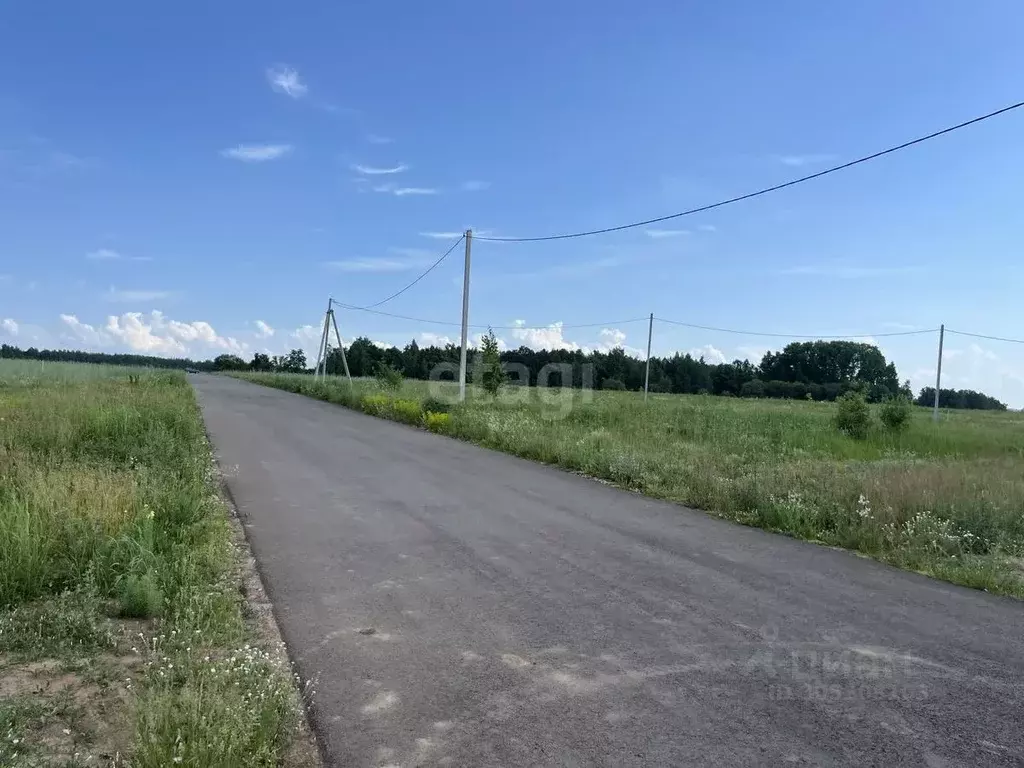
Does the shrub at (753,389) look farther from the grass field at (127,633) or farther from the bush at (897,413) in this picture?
the grass field at (127,633)

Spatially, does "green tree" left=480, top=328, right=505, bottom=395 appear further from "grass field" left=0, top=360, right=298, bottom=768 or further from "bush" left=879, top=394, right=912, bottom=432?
"grass field" left=0, top=360, right=298, bottom=768

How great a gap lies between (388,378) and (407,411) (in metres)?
12.5

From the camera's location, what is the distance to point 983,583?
18.9 feet

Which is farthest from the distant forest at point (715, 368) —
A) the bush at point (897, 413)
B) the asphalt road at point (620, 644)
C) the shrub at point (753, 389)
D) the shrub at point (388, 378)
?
the asphalt road at point (620, 644)

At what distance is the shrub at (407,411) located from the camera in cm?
2084

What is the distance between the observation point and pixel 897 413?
22.1 m

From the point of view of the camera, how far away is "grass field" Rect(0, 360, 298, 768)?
273 centimetres

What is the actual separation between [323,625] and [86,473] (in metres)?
4.57

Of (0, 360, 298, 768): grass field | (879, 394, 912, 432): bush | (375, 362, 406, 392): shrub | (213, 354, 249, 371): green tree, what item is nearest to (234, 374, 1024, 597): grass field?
(879, 394, 912, 432): bush

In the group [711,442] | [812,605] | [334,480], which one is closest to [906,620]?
[812,605]

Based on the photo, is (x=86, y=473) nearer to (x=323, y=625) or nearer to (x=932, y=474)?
(x=323, y=625)

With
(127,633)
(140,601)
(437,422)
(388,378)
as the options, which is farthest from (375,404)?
(127,633)

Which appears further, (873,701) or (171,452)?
(171,452)

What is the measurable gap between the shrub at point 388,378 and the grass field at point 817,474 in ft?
33.4
